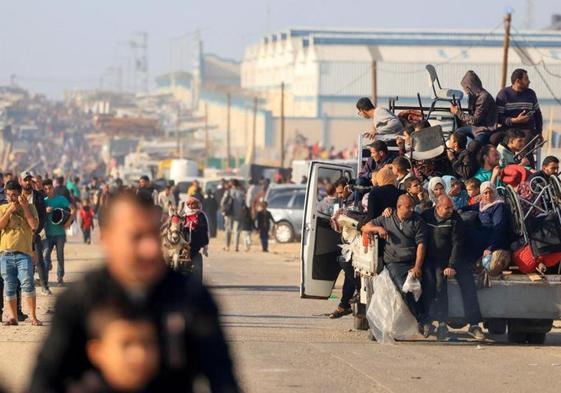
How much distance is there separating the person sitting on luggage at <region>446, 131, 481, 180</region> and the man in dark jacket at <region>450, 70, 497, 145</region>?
31 centimetres

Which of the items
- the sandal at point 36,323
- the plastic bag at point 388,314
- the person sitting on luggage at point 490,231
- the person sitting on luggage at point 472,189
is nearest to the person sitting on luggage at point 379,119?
the person sitting on luggage at point 472,189

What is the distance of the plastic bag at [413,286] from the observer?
1430cm

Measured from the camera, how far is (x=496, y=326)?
15109mm

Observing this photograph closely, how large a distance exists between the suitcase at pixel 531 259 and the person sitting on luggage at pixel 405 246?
1156mm

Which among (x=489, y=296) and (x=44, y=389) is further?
(x=489, y=296)

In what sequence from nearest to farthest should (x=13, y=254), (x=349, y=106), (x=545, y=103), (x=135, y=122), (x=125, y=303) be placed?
(x=125, y=303) → (x=13, y=254) → (x=545, y=103) → (x=349, y=106) → (x=135, y=122)

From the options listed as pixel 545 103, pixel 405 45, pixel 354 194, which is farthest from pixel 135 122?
pixel 354 194

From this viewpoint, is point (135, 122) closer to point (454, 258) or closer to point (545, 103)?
point (545, 103)

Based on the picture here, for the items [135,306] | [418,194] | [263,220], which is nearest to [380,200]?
[418,194]

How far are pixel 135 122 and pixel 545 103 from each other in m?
101

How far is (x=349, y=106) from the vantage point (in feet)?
370

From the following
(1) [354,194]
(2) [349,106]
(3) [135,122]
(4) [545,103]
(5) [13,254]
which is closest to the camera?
(5) [13,254]

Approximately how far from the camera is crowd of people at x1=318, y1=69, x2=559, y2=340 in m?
14.5

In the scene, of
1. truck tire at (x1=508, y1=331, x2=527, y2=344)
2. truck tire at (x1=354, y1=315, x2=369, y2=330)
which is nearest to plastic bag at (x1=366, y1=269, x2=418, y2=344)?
truck tire at (x1=508, y1=331, x2=527, y2=344)
